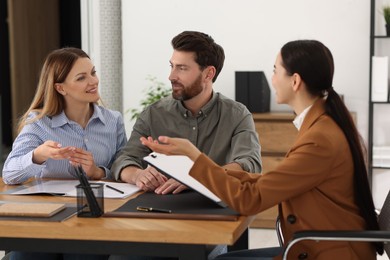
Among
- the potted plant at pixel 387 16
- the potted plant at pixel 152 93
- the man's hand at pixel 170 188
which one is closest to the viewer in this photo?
the man's hand at pixel 170 188

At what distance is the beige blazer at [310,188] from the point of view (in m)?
2.41

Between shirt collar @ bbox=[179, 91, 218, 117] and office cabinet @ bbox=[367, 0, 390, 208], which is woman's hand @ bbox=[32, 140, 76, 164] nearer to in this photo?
shirt collar @ bbox=[179, 91, 218, 117]

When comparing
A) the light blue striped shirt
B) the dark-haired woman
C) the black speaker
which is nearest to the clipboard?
the dark-haired woman

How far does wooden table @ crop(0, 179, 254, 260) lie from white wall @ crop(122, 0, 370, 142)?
3.42m

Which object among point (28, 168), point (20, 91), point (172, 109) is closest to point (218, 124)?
point (172, 109)

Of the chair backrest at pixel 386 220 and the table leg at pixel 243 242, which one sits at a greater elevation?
the chair backrest at pixel 386 220

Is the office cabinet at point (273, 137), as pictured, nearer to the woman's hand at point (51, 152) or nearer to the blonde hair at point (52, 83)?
the blonde hair at point (52, 83)

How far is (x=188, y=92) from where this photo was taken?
336 centimetres

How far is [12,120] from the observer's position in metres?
8.15

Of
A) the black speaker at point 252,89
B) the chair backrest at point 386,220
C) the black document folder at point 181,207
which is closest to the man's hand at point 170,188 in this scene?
the black document folder at point 181,207

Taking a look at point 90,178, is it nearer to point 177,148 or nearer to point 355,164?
point 177,148

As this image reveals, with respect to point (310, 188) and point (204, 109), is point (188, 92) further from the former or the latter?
point (310, 188)

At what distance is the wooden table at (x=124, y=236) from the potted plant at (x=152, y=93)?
3.43 metres

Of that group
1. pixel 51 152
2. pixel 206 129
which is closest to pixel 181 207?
pixel 51 152
